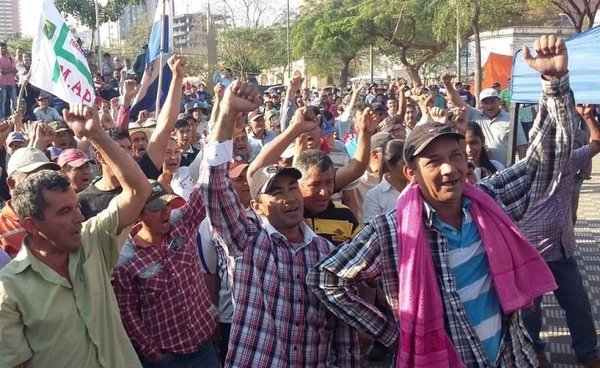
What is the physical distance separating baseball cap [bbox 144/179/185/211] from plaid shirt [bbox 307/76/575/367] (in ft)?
3.00

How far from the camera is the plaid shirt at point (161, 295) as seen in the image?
3.27 meters

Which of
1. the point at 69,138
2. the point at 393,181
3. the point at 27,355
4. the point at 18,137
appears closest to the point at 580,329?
the point at 393,181

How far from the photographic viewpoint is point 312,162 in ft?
12.1

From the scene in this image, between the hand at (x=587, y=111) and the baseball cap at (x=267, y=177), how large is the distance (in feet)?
7.05

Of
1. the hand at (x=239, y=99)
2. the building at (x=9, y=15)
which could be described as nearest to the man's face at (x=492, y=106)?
the hand at (x=239, y=99)

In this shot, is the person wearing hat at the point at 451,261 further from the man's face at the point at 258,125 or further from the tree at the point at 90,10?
the tree at the point at 90,10

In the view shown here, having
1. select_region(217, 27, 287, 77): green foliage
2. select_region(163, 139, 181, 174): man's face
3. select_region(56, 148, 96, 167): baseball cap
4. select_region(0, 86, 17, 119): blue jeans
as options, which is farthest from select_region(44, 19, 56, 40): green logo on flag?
select_region(217, 27, 287, 77): green foliage

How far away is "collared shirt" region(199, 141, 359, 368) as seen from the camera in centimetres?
291

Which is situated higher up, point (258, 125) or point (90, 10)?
point (90, 10)

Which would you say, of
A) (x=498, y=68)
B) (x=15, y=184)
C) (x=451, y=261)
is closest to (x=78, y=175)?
(x=15, y=184)

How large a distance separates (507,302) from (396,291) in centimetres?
40

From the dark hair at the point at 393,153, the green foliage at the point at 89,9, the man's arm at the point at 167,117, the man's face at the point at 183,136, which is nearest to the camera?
the man's arm at the point at 167,117

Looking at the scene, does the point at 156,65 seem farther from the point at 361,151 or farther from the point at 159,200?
the point at 159,200

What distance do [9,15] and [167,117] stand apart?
115m
